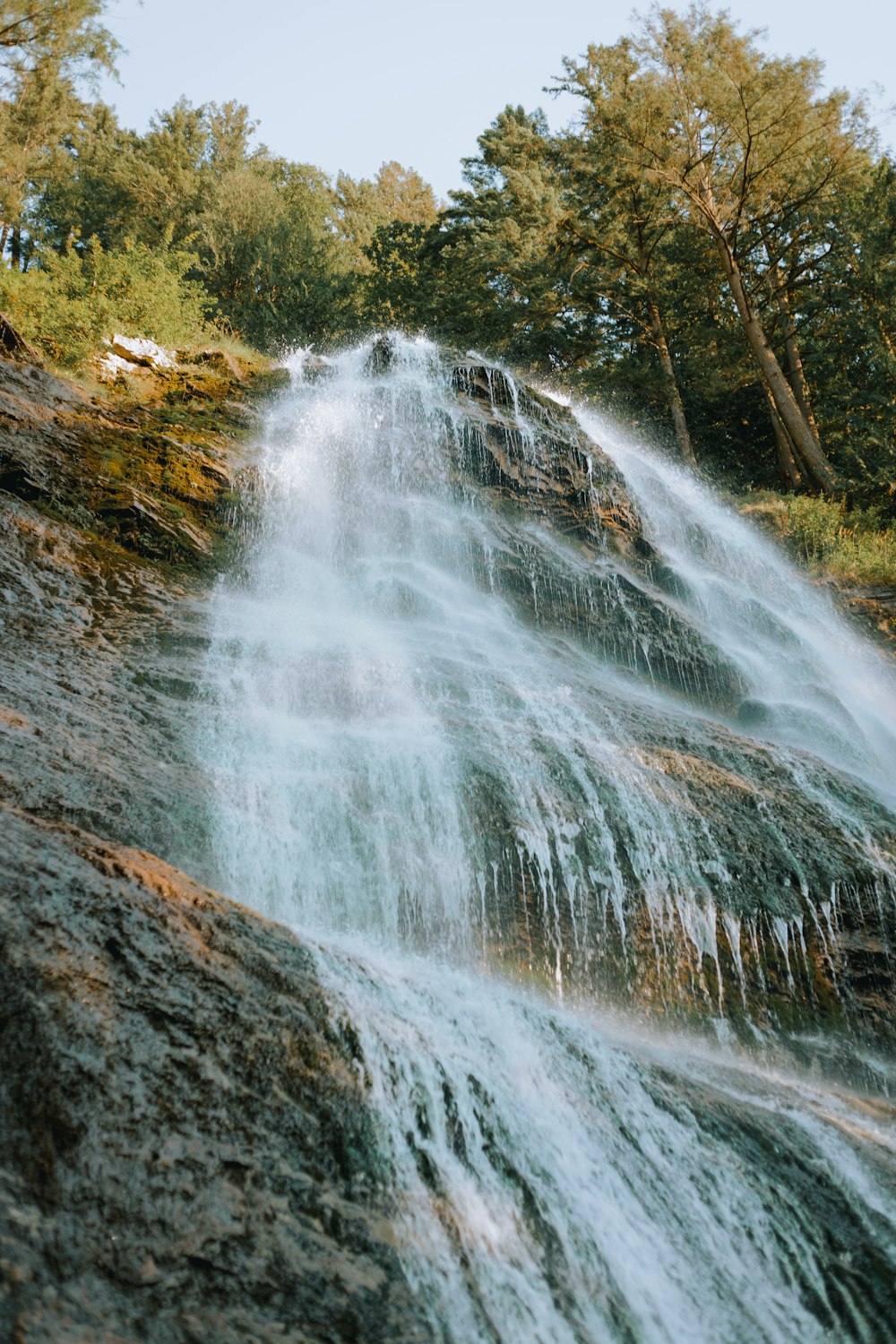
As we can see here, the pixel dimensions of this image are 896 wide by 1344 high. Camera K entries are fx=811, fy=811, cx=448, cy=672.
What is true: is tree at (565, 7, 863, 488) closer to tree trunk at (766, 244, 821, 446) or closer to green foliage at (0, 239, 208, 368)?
tree trunk at (766, 244, 821, 446)

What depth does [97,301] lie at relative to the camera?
12898 millimetres

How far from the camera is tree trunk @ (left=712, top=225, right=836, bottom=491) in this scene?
1703 centimetres

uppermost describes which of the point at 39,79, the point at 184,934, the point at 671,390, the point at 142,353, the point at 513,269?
the point at 39,79

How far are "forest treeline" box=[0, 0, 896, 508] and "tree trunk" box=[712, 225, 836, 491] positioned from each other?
0.06 meters

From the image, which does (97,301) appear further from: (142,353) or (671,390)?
(671,390)

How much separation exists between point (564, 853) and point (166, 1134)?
161 inches

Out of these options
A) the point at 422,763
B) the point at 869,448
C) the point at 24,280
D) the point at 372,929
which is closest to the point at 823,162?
the point at 869,448

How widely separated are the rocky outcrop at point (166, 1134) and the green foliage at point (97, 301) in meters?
11.1

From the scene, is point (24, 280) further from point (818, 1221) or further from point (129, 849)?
point (818, 1221)

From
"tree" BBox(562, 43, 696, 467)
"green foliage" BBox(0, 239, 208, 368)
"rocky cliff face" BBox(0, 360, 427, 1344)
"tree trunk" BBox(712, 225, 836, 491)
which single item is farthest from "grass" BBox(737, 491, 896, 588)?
"rocky cliff face" BBox(0, 360, 427, 1344)

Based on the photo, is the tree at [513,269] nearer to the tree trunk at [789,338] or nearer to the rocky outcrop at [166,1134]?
the tree trunk at [789,338]

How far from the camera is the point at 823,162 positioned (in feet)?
56.1

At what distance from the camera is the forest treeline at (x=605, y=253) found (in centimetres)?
1627

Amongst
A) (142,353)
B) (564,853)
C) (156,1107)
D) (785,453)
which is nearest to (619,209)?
(785,453)
